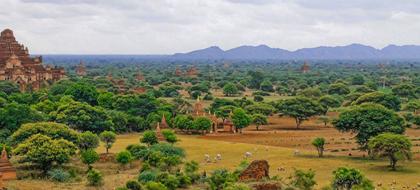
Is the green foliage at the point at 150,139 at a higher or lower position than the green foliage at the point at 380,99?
lower

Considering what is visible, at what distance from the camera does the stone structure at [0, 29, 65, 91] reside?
353 feet

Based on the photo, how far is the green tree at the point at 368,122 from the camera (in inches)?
2074

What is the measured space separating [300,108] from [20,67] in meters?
57.9

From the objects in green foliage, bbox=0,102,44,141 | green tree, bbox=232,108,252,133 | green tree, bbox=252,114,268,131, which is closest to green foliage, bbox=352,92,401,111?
green tree, bbox=252,114,268,131

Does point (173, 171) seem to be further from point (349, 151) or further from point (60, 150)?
point (349, 151)

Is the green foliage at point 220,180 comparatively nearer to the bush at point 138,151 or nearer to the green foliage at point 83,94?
the bush at point 138,151

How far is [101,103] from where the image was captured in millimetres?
82938

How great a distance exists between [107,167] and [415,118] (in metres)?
44.4

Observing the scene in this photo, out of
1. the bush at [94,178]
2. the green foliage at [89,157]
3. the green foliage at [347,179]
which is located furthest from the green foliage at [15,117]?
the green foliage at [347,179]

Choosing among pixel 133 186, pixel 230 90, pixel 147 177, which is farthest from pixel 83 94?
pixel 133 186

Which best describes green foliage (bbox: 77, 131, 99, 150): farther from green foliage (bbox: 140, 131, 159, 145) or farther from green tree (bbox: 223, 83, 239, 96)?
green tree (bbox: 223, 83, 239, 96)

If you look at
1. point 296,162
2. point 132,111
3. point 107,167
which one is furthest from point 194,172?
point 132,111

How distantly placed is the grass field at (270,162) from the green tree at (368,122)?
2825mm

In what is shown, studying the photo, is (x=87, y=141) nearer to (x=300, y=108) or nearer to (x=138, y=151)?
(x=138, y=151)
